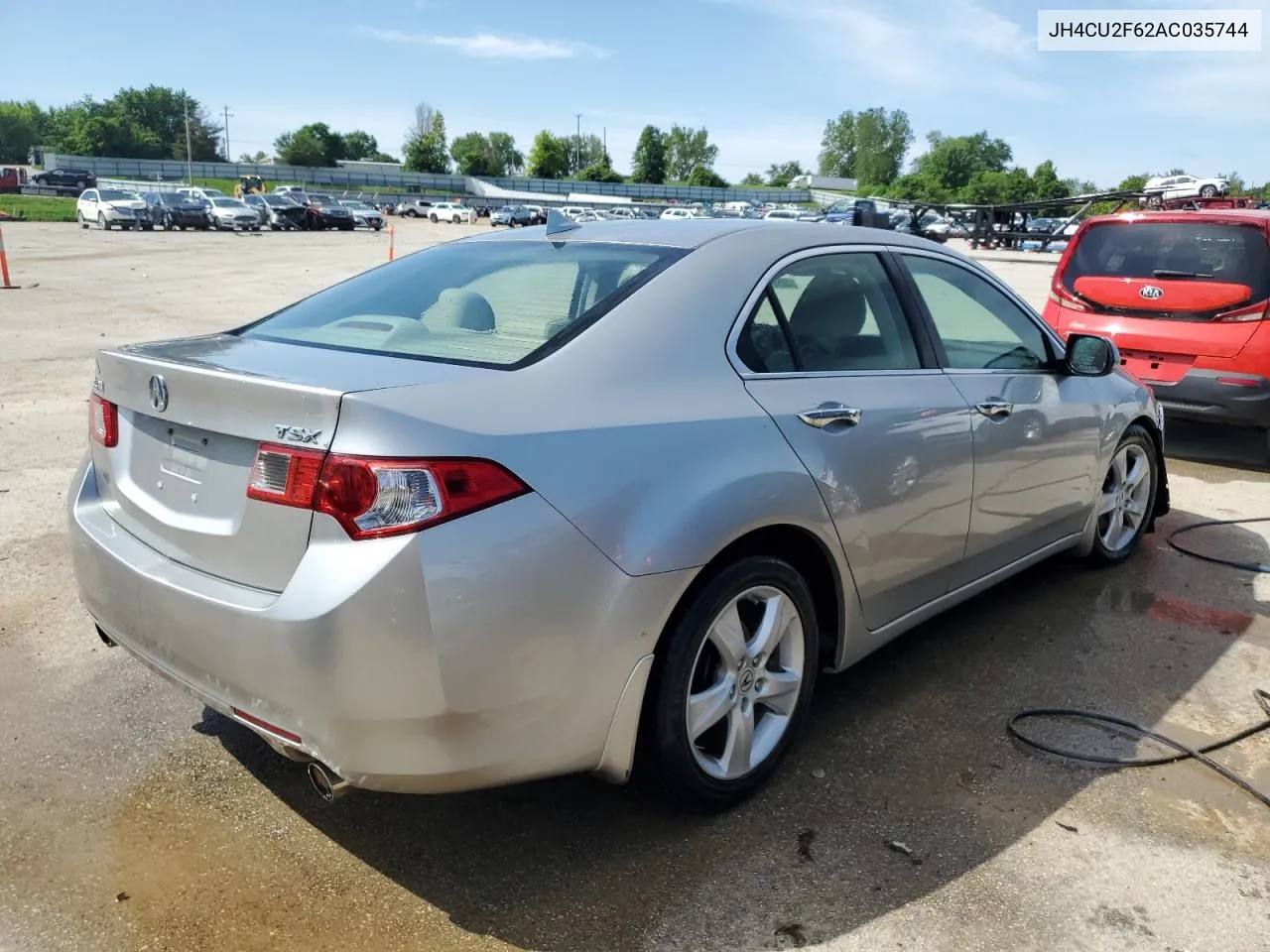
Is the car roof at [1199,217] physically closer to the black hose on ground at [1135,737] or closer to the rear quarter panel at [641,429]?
the black hose on ground at [1135,737]

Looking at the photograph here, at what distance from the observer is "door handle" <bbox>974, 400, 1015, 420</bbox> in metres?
3.59

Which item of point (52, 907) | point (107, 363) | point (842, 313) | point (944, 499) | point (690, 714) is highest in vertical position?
point (842, 313)

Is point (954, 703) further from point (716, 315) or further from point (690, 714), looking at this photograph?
point (716, 315)

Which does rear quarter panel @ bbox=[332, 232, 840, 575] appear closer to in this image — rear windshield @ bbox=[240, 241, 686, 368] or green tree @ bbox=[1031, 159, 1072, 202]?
rear windshield @ bbox=[240, 241, 686, 368]

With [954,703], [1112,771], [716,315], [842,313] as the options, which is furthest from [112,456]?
[1112,771]

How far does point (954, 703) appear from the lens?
357cm

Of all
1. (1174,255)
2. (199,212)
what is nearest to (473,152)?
(199,212)

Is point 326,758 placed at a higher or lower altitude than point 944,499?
lower

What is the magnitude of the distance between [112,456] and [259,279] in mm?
18578

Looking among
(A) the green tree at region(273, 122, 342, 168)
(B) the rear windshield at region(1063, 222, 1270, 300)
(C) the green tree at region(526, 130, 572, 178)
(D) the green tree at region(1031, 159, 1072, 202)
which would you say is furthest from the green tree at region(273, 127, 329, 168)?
(B) the rear windshield at region(1063, 222, 1270, 300)

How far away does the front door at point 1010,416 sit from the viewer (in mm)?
3629

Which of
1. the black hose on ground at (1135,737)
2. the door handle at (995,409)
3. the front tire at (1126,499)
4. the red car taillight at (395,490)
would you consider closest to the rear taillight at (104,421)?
the red car taillight at (395,490)

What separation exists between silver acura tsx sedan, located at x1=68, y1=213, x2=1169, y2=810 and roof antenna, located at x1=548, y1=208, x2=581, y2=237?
17 millimetres

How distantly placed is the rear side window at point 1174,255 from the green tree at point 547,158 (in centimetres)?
12828
